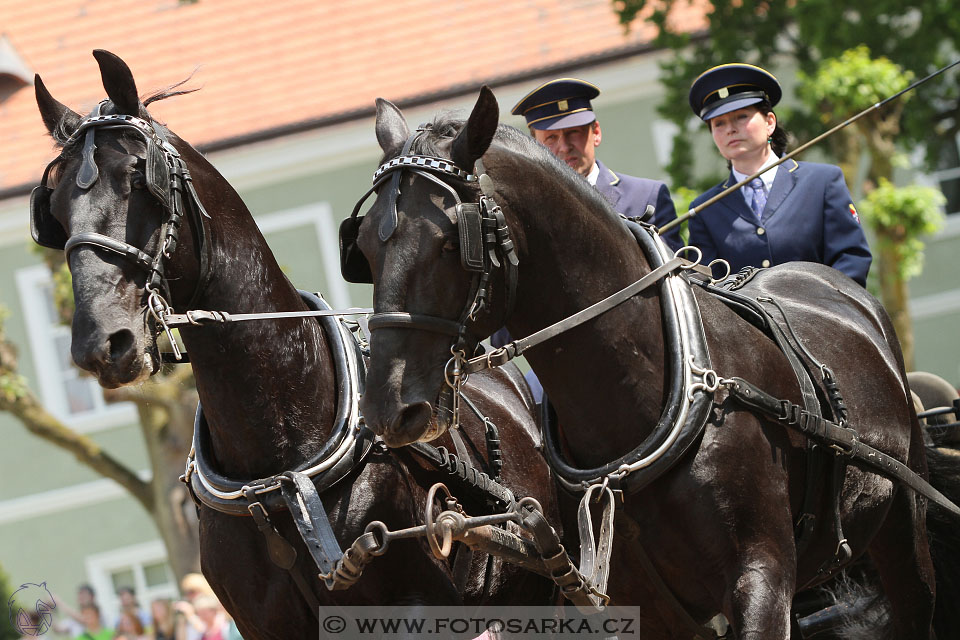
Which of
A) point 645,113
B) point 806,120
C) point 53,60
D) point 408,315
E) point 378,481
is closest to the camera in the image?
point 408,315

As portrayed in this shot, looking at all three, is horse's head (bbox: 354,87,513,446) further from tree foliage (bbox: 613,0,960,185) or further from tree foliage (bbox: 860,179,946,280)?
tree foliage (bbox: 860,179,946,280)

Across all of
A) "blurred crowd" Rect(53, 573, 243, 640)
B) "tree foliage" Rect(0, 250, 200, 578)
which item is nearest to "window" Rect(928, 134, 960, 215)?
"tree foliage" Rect(0, 250, 200, 578)

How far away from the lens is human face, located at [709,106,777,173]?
15.4 feet

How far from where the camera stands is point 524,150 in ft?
10.4

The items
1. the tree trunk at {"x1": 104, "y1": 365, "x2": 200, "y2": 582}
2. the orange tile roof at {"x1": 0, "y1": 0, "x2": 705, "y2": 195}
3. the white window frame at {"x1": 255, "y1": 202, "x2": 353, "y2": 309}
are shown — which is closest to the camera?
the tree trunk at {"x1": 104, "y1": 365, "x2": 200, "y2": 582}

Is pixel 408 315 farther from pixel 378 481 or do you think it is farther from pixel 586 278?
pixel 378 481

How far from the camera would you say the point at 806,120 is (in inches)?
439

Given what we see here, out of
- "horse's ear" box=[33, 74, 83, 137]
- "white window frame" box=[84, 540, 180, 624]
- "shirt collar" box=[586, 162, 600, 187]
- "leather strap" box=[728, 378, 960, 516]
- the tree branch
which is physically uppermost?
"horse's ear" box=[33, 74, 83, 137]

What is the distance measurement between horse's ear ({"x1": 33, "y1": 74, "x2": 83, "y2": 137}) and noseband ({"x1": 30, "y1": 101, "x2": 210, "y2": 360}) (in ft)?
0.31

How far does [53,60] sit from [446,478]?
49.5 feet

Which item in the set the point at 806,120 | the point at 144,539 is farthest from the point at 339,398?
the point at 144,539

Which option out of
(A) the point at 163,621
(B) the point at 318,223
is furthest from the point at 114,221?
(B) the point at 318,223

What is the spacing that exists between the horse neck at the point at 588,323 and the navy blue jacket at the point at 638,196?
1.80 metres

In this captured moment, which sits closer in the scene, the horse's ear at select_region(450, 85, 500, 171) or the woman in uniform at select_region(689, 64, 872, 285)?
the horse's ear at select_region(450, 85, 500, 171)
